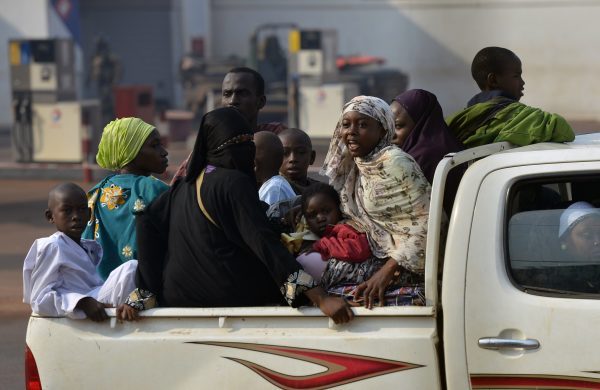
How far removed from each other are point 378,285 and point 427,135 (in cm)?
86

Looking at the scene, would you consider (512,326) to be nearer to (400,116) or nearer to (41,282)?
(400,116)

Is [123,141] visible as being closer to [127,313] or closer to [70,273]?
[70,273]

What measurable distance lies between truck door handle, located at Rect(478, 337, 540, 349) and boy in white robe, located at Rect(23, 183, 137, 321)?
1.29 m

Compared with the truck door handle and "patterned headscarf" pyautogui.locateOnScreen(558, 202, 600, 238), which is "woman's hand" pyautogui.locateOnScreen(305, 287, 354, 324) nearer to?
the truck door handle

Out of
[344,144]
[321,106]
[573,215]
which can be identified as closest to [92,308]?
[344,144]

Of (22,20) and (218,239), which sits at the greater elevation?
(22,20)

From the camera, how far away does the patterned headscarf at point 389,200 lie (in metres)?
4.13

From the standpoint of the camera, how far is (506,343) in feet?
12.6

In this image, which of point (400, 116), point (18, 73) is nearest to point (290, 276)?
point (400, 116)

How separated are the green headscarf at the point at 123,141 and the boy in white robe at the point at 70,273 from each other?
0.41 m

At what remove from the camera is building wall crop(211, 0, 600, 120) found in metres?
30.9

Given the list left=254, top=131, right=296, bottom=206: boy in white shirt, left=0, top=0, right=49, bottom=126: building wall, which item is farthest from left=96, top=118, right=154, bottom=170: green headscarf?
left=0, top=0, right=49, bottom=126: building wall

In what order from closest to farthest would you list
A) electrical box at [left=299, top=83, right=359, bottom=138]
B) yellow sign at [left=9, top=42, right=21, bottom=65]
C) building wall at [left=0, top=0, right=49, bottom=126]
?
yellow sign at [left=9, top=42, right=21, bottom=65]
electrical box at [left=299, top=83, right=359, bottom=138]
building wall at [left=0, top=0, right=49, bottom=126]

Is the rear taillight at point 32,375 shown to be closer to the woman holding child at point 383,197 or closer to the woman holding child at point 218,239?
the woman holding child at point 218,239
